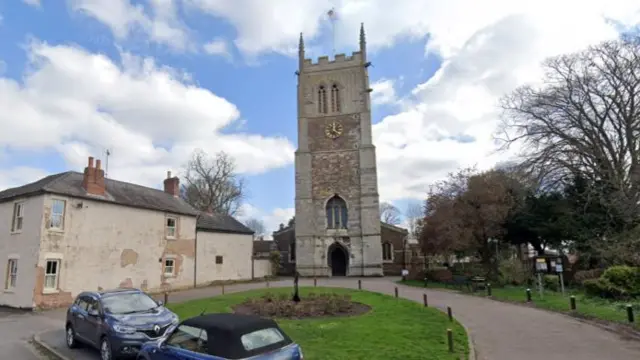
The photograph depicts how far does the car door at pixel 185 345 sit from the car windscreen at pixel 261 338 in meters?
0.47

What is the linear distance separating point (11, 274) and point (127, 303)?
14685 mm

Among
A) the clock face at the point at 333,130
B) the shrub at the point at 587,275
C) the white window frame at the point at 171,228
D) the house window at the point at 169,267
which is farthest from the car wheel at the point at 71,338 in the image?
the clock face at the point at 333,130

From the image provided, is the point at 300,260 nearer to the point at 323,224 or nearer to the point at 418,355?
the point at 323,224

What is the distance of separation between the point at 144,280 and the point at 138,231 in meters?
3.08

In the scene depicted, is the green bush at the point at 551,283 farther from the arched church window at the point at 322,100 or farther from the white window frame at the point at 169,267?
the arched church window at the point at 322,100

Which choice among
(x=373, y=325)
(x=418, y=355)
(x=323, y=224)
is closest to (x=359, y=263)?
(x=323, y=224)

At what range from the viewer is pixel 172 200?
30.9 metres

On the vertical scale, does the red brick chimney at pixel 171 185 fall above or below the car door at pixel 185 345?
above

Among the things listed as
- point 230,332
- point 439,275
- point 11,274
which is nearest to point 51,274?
point 11,274

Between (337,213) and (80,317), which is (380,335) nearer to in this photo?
(80,317)

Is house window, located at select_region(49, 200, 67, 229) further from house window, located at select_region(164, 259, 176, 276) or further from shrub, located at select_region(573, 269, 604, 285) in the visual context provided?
shrub, located at select_region(573, 269, 604, 285)

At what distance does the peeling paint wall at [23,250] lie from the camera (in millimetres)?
20094

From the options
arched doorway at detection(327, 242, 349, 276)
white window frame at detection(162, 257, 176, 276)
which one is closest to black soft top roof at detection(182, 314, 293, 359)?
white window frame at detection(162, 257, 176, 276)

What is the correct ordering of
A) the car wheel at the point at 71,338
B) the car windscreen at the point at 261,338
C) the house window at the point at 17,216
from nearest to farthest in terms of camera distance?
1. the car windscreen at the point at 261,338
2. the car wheel at the point at 71,338
3. the house window at the point at 17,216
